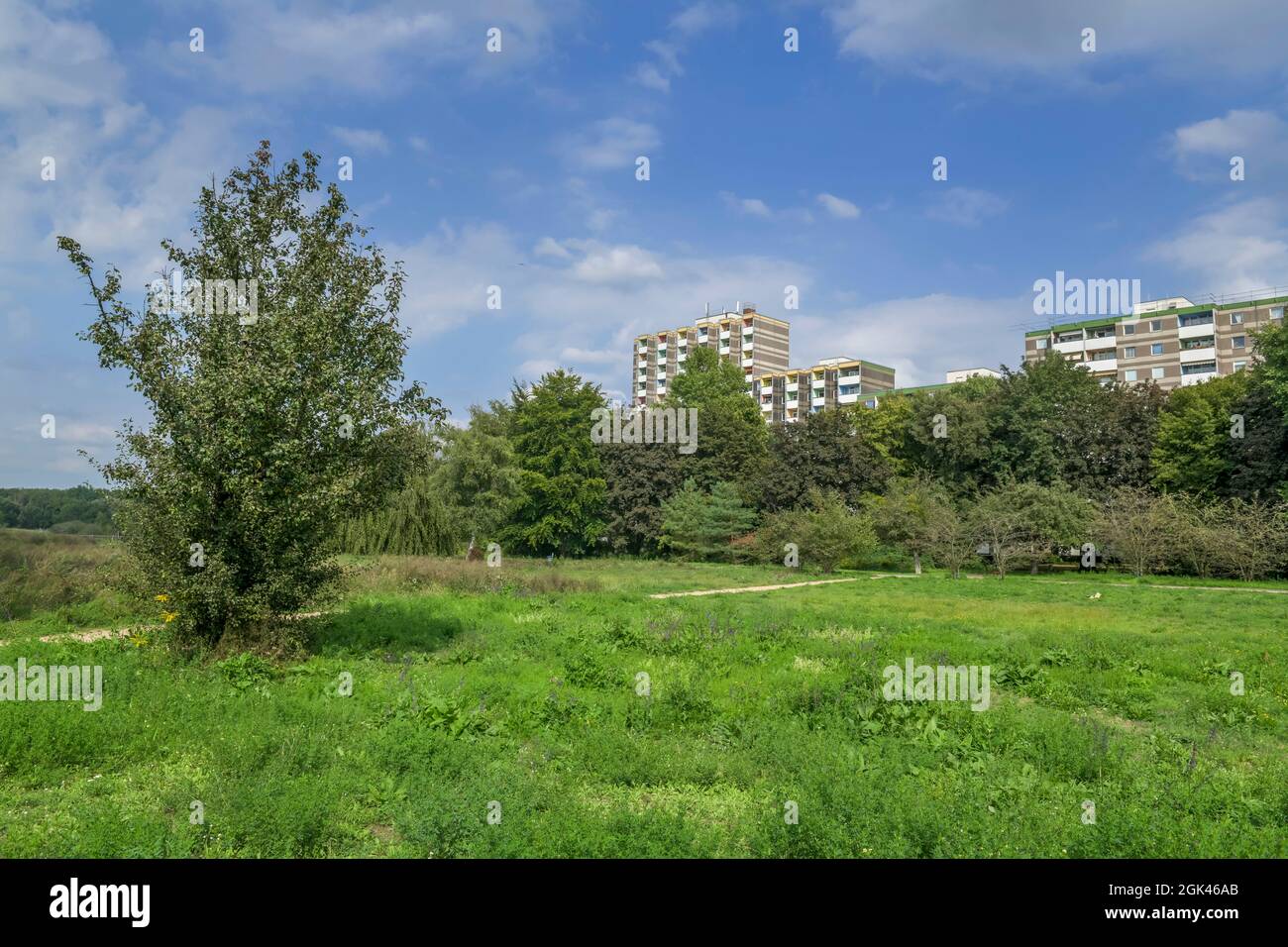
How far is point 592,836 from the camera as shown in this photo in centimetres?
511

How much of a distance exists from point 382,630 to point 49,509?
27.4 metres

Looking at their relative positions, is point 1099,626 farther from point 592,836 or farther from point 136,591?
point 136,591

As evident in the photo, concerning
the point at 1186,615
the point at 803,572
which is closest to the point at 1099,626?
the point at 1186,615

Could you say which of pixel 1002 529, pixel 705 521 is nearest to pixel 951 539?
pixel 1002 529

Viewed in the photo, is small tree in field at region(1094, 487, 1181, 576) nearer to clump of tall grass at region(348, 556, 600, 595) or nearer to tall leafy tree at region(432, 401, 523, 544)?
clump of tall grass at region(348, 556, 600, 595)

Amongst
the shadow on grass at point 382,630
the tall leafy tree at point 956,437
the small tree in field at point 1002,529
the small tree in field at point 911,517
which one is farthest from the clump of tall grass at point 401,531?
the tall leafy tree at point 956,437

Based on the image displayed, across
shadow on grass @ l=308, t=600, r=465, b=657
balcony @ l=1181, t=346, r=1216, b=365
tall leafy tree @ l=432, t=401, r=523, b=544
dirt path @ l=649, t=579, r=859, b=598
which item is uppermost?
balcony @ l=1181, t=346, r=1216, b=365

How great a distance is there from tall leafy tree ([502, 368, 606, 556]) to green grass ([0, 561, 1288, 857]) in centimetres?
3128

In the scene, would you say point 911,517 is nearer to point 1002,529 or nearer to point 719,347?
point 1002,529

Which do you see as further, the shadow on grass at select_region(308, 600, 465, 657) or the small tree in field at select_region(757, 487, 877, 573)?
the small tree in field at select_region(757, 487, 877, 573)

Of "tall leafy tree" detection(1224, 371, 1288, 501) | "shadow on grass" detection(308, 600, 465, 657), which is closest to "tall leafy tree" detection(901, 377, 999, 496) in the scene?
"tall leafy tree" detection(1224, 371, 1288, 501)

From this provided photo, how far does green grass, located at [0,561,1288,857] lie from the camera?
5250mm

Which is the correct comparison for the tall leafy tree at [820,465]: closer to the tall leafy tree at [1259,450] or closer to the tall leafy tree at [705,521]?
the tall leafy tree at [705,521]

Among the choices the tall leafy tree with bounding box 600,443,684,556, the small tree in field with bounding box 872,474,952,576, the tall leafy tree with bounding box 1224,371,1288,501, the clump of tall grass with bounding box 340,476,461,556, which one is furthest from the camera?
the tall leafy tree with bounding box 600,443,684,556
